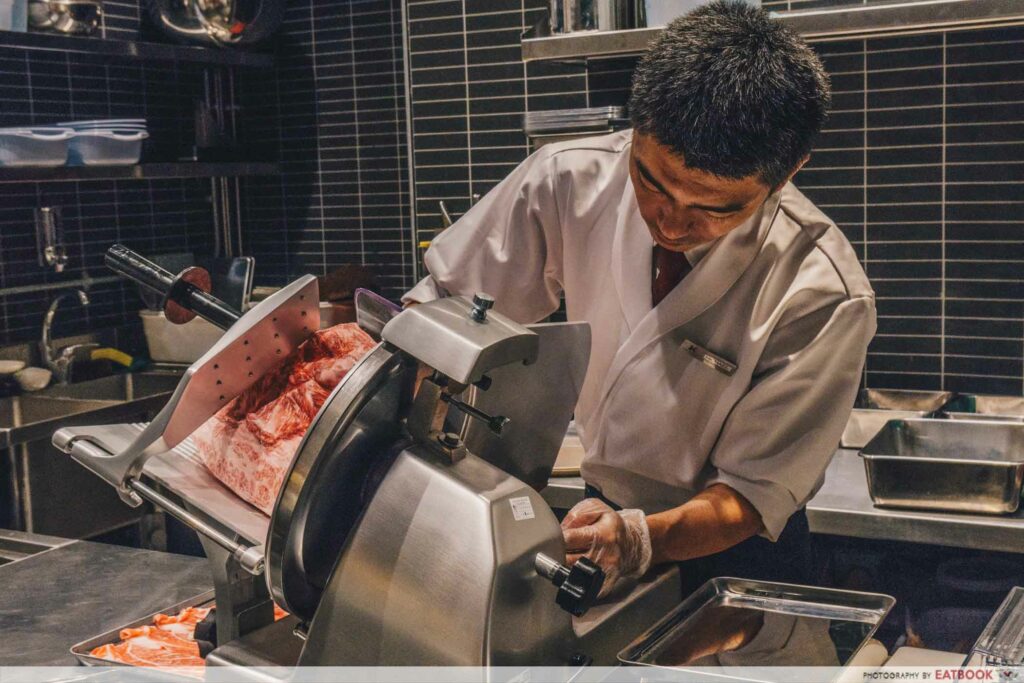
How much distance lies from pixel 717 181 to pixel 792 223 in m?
0.36

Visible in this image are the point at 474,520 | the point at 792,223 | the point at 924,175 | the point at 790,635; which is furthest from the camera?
the point at 924,175

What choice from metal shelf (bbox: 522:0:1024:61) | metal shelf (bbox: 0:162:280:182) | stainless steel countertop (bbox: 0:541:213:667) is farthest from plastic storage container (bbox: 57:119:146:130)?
stainless steel countertop (bbox: 0:541:213:667)

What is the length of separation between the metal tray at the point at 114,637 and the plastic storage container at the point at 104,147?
2.46 metres

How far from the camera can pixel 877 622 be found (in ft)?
4.39

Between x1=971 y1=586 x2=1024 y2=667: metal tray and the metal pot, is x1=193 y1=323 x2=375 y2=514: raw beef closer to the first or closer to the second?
x1=971 y1=586 x2=1024 y2=667: metal tray

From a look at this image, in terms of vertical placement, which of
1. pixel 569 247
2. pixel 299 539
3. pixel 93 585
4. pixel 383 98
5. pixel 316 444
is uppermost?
pixel 383 98

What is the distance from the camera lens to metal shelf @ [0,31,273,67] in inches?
140

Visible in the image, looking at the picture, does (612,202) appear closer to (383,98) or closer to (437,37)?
(437,37)

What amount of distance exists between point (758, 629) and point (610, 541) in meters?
0.21

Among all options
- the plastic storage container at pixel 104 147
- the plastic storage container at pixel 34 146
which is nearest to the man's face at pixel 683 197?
the plastic storage container at pixel 34 146

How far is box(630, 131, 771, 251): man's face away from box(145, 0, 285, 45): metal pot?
9.74 ft

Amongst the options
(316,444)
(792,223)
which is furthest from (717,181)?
(316,444)

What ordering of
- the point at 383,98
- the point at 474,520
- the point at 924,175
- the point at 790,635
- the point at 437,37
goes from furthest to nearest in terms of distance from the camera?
1. the point at 383,98
2. the point at 437,37
3. the point at 924,175
4. the point at 790,635
5. the point at 474,520

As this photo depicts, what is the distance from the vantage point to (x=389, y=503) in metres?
1.13
